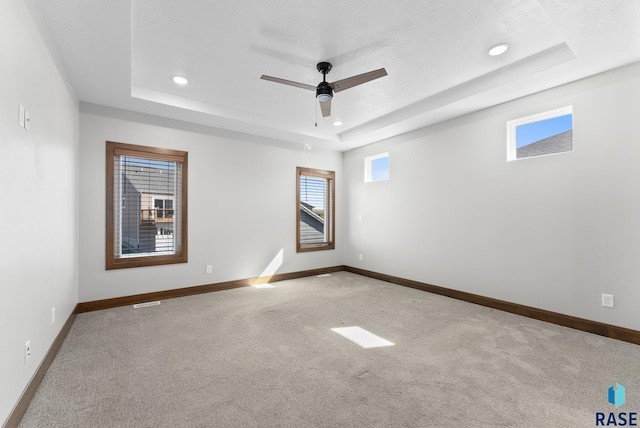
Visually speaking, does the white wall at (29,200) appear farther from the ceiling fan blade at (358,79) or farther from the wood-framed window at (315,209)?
the wood-framed window at (315,209)

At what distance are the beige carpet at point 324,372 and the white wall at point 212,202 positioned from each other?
65 centimetres

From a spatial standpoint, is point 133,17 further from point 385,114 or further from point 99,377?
point 385,114

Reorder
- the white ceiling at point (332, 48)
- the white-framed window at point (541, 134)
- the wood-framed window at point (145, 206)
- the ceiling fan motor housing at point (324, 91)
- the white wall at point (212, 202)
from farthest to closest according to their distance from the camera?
the wood-framed window at point (145, 206) → the white wall at point (212, 202) → the white-framed window at point (541, 134) → the ceiling fan motor housing at point (324, 91) → the white ceiling at point (332, 48)

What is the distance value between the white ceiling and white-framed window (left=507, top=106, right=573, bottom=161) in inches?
13.7

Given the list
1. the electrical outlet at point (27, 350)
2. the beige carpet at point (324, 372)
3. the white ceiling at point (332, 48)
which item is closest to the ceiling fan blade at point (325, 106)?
the white ceiling at point (332, 48)

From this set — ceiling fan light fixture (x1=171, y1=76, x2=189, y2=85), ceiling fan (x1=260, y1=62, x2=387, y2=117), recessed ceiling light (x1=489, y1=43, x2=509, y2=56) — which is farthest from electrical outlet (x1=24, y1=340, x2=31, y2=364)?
recessed ceiling light (x1=489, y1=43, x2=509, y2=56)

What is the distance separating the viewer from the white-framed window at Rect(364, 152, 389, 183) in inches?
215

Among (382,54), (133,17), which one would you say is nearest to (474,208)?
(382,54)

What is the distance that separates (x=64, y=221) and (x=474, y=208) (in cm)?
493

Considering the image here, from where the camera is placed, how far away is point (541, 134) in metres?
3.44

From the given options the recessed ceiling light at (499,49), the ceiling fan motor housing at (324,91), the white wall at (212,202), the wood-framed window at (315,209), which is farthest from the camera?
the wood-framed window at (315,209)

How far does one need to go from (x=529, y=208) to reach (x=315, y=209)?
3.71 meters

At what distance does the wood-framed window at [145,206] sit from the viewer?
3744 mm

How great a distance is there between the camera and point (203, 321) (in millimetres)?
3246
